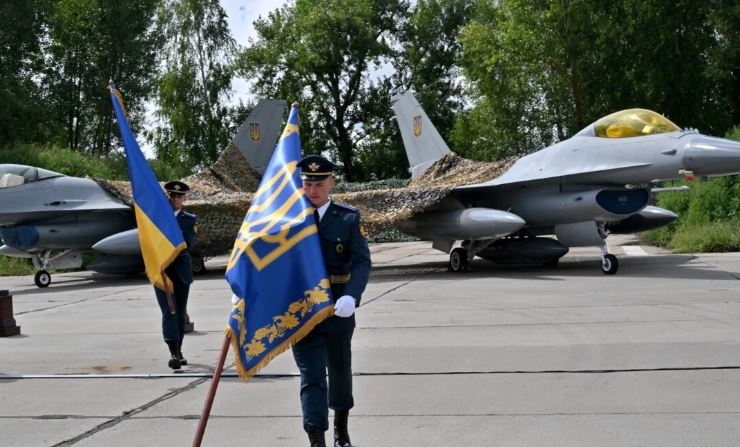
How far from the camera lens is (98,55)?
145 ft

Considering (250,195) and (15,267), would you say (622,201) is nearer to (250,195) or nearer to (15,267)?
(250,195)

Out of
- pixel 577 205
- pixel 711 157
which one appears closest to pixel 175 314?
pixel 711 157

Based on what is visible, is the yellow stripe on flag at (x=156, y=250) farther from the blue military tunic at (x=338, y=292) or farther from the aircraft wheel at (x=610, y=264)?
the aircraft wheel at (x=610, y=264)

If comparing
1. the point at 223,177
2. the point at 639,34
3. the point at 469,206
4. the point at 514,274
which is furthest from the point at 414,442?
the point at 639,34

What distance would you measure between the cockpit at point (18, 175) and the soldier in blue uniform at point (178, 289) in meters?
9.98

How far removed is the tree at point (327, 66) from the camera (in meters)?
46.0

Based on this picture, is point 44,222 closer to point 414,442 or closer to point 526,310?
point 526,310

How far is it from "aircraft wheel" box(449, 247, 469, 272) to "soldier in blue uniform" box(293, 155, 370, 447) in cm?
1189

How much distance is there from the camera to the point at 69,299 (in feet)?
46.6

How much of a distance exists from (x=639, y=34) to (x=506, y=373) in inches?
1106

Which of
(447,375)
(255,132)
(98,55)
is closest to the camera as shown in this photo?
(447,375)

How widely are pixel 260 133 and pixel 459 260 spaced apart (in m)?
6.64

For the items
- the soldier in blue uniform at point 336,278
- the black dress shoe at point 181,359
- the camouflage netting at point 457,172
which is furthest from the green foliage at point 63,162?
the soldier in blue uniform at point 336,278

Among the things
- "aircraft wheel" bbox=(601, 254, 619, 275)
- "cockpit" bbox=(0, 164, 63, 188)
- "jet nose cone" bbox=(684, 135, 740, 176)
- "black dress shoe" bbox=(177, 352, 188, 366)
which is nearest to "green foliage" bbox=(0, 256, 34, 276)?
"cockpit" bbox=(0, 164, 63, 188)
